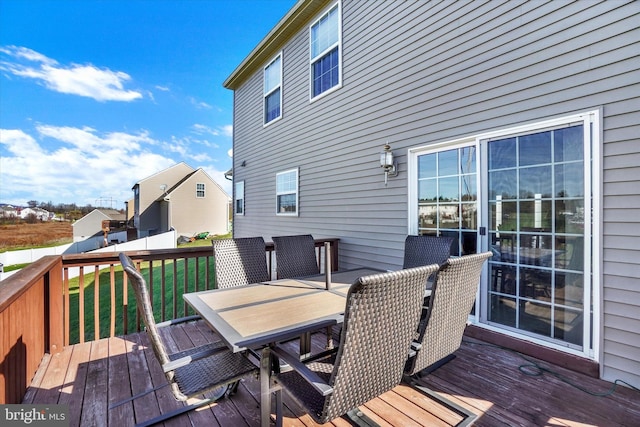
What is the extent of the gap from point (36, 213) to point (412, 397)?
28971 mm

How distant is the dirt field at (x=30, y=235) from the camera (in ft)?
55.2

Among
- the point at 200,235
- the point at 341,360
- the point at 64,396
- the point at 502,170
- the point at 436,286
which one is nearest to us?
the point at 341,360

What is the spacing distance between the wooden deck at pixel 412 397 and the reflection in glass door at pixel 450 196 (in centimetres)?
128

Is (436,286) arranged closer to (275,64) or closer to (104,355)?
(104,355)

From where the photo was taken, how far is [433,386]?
2.26 metres

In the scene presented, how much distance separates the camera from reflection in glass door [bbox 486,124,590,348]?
8.26 ft

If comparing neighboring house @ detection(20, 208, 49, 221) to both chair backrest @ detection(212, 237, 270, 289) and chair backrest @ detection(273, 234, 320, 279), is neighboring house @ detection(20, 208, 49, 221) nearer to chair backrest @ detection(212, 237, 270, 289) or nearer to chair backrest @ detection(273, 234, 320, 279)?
chair backrest @ detection(212, 237, 270, 289)

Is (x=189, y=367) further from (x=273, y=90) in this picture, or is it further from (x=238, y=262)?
(x=273, y=90)

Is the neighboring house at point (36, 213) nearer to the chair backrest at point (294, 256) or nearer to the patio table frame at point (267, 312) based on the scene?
the chair backrest at point (294, 256)

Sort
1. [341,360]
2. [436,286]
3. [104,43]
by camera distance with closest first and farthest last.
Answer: [341,360] < [436,286] < [104,43]

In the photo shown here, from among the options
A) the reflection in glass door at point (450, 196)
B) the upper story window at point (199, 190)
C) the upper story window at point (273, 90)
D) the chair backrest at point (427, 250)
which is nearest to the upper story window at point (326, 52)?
the upper story window at point (273, 90)

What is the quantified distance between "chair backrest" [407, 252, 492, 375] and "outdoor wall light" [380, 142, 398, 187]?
230 centimetres

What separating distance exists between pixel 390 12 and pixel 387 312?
431 cm

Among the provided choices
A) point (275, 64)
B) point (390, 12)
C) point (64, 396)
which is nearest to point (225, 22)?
point (275, 64)
